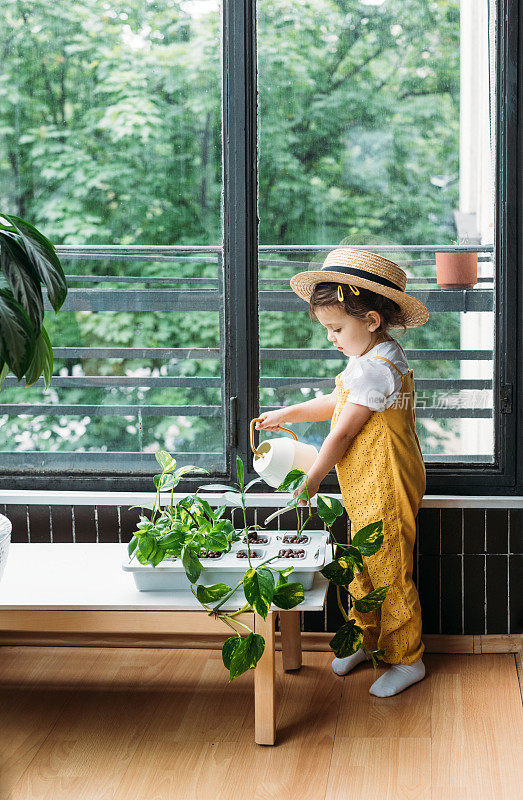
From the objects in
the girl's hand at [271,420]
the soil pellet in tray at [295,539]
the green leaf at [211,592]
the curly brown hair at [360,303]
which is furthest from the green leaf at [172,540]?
the curly brown hair at [360,303]

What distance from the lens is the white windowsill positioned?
7.77ft

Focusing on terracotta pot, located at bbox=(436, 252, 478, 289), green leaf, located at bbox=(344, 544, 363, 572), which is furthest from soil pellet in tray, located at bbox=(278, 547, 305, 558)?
terracotta pot, located at bbox=(436, 252, 478, 289)

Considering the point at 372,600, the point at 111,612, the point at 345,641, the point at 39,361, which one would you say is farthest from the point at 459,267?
the point at 111,612

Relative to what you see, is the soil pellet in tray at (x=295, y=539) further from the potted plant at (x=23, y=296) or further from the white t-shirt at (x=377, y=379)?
the potted plant at (x=23, y=296)

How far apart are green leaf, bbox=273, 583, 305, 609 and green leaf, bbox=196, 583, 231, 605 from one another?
0.43ft

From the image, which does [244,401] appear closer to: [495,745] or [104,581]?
[104,581]

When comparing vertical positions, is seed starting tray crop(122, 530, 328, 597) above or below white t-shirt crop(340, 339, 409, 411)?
below

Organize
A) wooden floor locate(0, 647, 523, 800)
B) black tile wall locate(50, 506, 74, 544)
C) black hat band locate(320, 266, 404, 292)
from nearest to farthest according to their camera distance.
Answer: wooden floor locate(0, 647, 523, 800) → black hat band locate(320, 266, 404, 292) → black tile wall locate(50, 506, 74, 544)

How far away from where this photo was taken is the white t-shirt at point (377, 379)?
2.12 m

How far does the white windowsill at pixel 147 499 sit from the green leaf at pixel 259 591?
0.59 metres

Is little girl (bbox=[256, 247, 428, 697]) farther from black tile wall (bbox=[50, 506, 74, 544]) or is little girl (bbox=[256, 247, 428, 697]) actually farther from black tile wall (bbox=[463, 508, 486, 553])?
black tile wall (bbox=[50, 506, 74, 544])

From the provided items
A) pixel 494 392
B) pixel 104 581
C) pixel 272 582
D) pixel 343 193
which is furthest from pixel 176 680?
pixel 343 193

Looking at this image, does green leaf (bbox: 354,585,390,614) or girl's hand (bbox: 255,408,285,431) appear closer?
green leaf (bbox: 354,585,390,614)

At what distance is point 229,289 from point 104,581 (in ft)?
2.89
